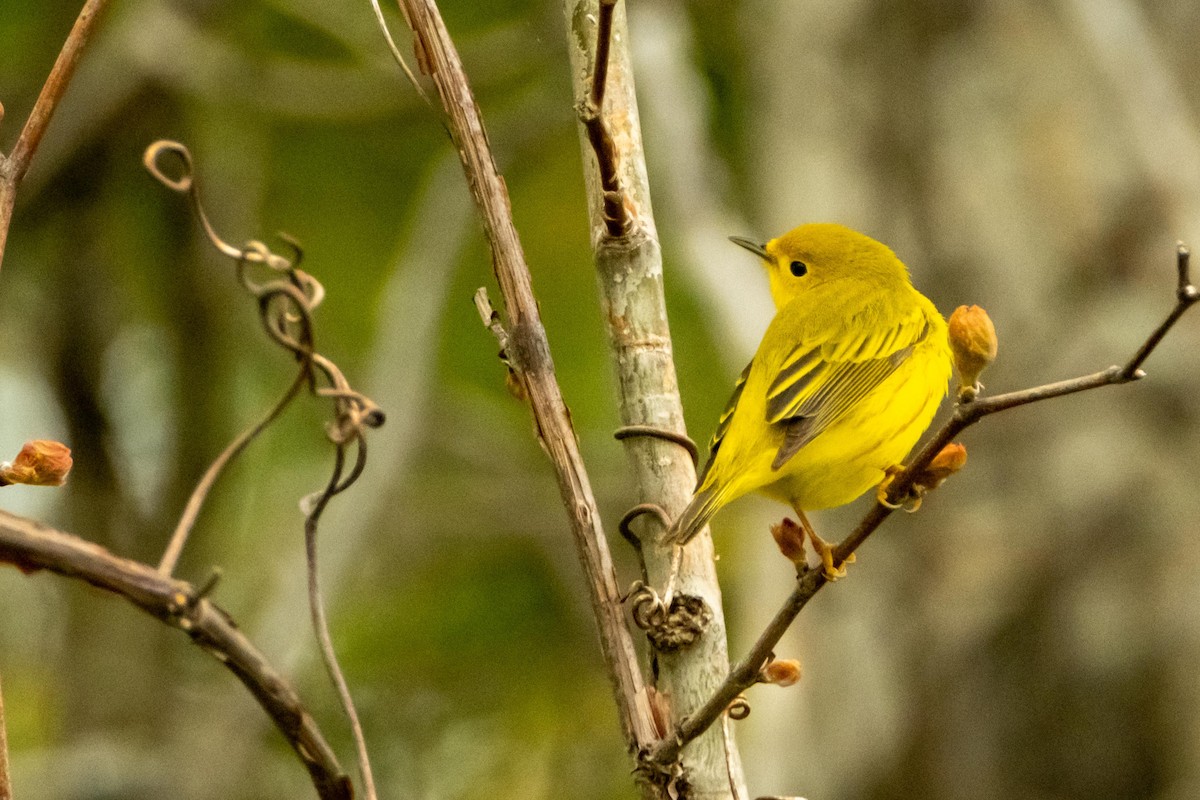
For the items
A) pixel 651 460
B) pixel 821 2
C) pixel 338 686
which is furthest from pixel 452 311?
pixel 338 686

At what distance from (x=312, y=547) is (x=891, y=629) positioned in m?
4.99

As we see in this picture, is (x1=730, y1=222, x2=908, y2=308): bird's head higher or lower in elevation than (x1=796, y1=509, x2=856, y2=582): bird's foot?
higher

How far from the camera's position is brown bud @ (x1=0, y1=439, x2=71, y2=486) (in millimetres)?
1346

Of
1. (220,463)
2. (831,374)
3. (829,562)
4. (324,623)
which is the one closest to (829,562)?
(829,562)

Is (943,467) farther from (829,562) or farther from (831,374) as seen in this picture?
(831,374)

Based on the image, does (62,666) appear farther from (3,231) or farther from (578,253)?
(3,231)

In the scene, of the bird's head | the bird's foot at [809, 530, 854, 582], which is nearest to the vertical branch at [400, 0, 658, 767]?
the bird's foot at [809, 530, 854, 582]

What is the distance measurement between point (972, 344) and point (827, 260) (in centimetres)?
228

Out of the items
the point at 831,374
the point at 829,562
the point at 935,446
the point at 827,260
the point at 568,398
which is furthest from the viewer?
the point at 568,398

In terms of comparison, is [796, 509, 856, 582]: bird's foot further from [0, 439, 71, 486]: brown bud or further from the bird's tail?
[0, 439, 71, 486]: brown bud

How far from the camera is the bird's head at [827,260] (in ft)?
12.6

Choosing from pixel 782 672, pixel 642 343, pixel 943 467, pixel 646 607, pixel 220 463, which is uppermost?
pixel 642 343

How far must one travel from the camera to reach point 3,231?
127cm

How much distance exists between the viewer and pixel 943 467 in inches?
73.7
